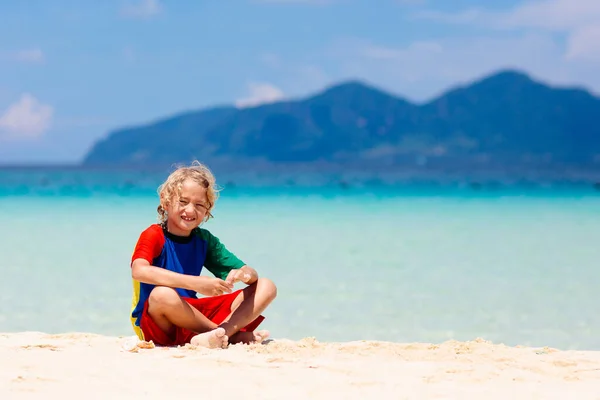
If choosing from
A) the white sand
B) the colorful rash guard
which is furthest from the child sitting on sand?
the white sand

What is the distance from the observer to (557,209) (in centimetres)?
1922

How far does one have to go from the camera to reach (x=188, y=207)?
4207 millimetres

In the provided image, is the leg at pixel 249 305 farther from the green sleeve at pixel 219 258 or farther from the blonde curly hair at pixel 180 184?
the blonde curly hair at pixel 180 184

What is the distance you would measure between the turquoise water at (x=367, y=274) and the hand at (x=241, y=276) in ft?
5.47

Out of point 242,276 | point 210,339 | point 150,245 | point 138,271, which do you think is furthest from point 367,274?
point 138,271

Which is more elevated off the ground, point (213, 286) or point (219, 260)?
point (219, 260)

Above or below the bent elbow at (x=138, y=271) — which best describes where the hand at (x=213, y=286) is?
below

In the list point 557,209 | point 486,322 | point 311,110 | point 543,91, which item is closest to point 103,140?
point 311,110

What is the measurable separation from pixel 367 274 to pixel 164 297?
484cm

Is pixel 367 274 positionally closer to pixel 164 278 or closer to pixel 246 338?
pixel 246 338

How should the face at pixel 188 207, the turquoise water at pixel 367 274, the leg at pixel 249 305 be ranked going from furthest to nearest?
1. the turquoise water at pixel 367 274
2. the leg at pixel 249 305
3. the face at pixel 188 207

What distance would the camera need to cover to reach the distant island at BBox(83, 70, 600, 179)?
5546 inches

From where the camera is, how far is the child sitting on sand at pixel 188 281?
13.3 feet

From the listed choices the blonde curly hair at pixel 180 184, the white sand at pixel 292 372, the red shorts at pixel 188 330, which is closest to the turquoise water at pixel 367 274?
the red shorts at pixel 188 330
